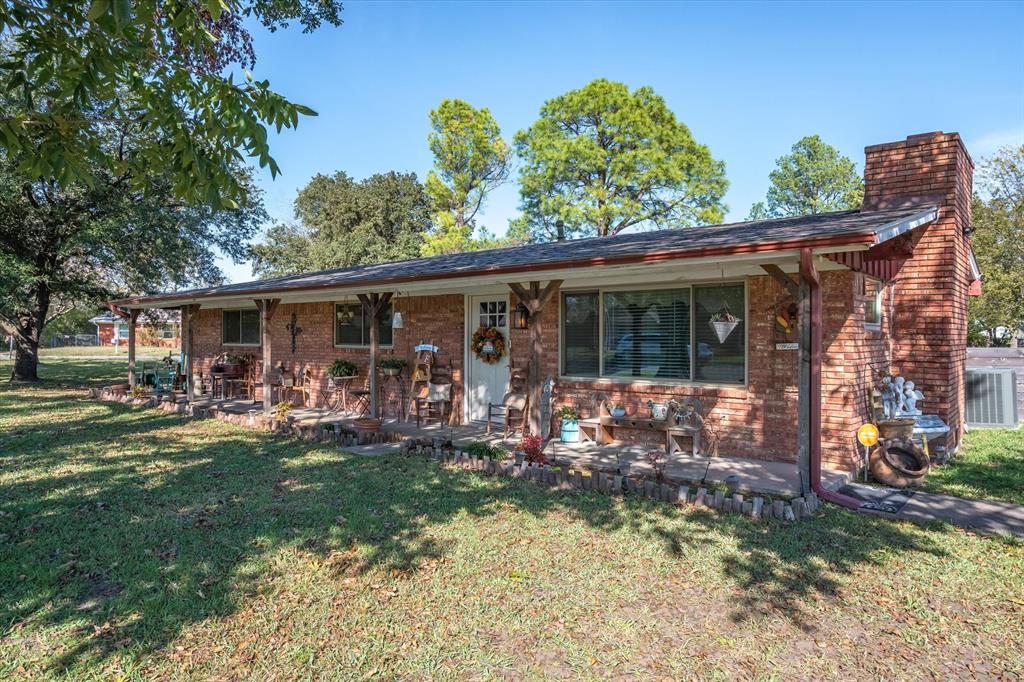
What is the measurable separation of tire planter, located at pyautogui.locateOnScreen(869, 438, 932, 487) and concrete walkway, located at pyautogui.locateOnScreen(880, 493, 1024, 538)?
349 millimetres

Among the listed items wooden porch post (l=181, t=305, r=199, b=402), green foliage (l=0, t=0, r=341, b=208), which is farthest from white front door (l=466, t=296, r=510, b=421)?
wooden porch post (l=181, t=305, r=199, b=402)

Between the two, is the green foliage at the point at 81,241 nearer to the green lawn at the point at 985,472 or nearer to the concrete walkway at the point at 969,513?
the concrete walkway at the point at 969,513

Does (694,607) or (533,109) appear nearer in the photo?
(694,607)

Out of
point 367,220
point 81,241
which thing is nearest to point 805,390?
point 81,241

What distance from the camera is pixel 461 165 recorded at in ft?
101

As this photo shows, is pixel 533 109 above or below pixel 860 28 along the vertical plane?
above

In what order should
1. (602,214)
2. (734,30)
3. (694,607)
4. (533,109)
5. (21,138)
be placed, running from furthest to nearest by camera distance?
(533,109), (602,214), (734,30), (21,138), (694,607)

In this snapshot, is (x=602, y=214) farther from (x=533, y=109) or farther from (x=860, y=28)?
(x=860, y=28)

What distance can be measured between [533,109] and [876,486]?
2813 centimetres

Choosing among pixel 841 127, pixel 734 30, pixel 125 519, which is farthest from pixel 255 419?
pixel 841 127

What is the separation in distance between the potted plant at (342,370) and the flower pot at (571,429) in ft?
15.7

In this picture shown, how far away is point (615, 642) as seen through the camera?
3070mm

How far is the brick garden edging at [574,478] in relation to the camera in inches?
197

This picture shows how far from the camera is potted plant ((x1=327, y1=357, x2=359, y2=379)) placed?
425 inches
